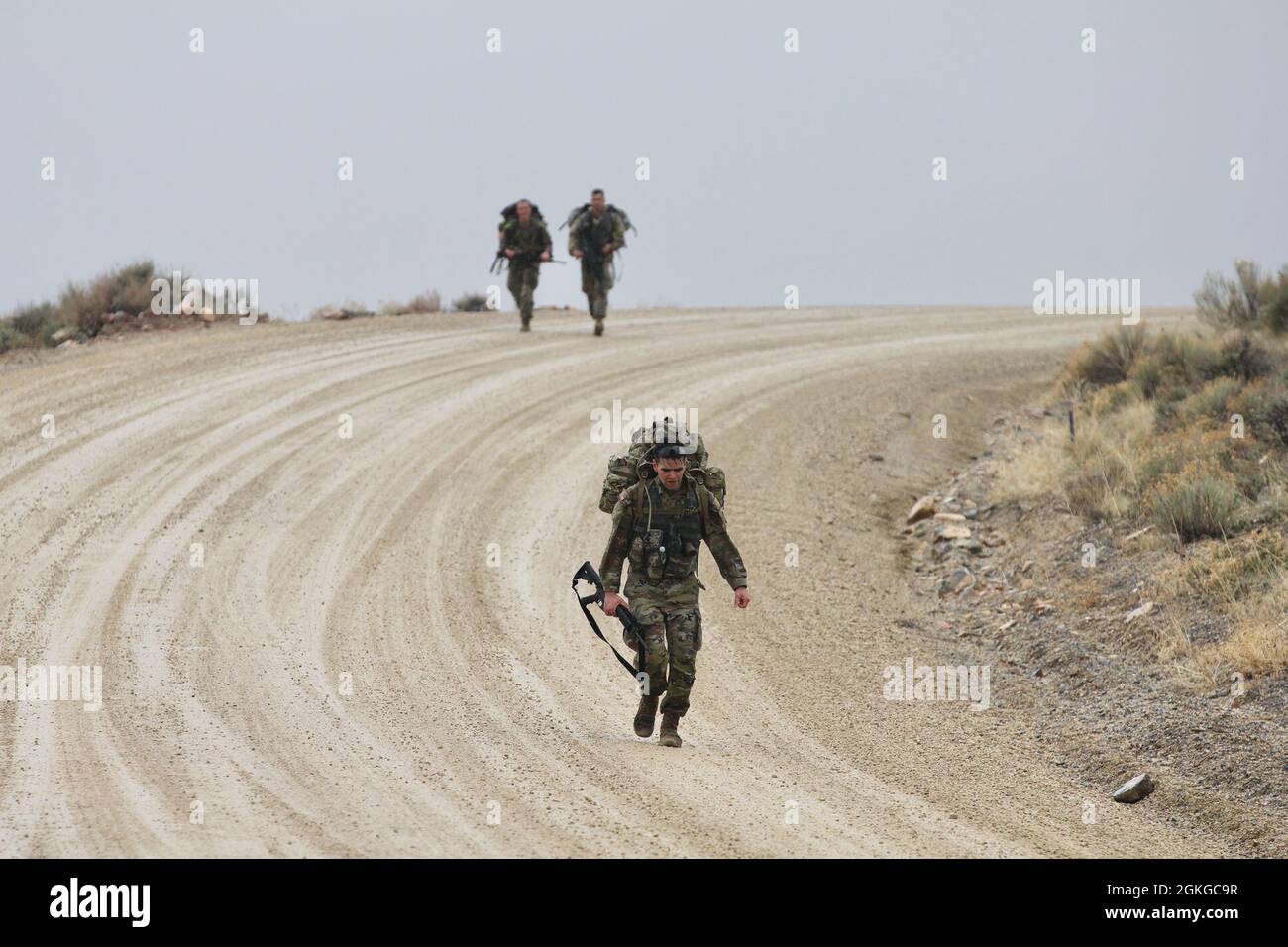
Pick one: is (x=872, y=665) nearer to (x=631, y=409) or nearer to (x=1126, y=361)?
(x=631, y=409)

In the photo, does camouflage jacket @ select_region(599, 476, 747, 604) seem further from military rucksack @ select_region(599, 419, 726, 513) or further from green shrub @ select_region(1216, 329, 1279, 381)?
green shrub @ select_region(1216, 329, 1279, 381)

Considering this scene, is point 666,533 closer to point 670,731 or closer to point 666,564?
point 666,564

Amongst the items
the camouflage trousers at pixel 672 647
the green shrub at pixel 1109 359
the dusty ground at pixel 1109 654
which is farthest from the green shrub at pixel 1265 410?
the camouflage trousers at pixel 672 647

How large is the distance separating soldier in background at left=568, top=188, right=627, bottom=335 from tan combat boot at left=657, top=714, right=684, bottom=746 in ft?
51.1

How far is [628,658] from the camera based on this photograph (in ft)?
41.9

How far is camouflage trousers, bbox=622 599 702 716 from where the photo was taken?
1044 centimetres

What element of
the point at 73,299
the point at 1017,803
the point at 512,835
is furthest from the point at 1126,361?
the point at 73,299

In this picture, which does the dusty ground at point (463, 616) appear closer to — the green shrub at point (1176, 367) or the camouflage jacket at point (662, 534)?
the camouflage jacket at point (662, 534)

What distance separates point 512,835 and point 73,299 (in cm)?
2224

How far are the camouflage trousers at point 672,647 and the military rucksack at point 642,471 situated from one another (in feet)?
2.48

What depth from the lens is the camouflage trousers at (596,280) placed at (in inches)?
1001

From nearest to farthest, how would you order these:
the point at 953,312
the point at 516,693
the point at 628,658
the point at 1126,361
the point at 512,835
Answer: the point at 512,835
the point at 516,693
the point at 628,658
the point at 1126,361
the point at 953,312

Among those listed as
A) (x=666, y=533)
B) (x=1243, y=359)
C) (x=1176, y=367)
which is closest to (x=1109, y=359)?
(x=1176, y=367)

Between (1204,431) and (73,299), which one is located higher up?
(73,299)
